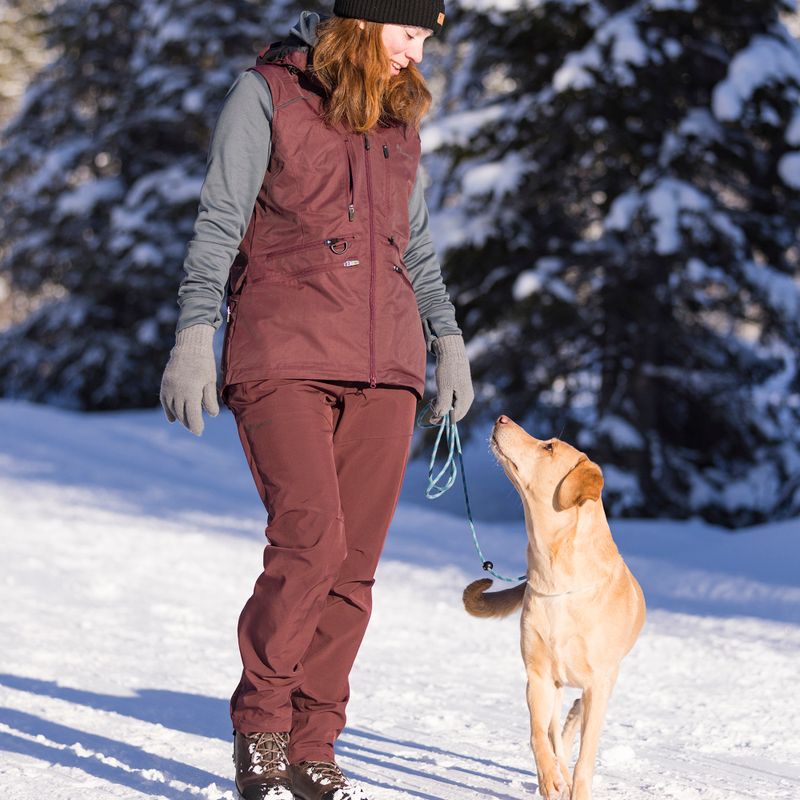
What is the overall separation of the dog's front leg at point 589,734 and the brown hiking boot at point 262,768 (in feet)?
2.61

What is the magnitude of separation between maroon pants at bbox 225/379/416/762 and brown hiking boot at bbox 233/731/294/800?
0.04 m

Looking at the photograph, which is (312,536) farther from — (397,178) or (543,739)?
(397,178)

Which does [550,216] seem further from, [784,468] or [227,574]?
[227,574]

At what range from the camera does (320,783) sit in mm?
3203

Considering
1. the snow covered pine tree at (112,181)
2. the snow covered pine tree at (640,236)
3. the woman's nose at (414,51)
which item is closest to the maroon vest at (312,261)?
the woman's nose at (414,51)

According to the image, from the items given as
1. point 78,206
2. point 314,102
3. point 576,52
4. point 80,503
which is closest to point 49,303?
point 78,206

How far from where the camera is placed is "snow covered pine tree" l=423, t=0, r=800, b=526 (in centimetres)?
1088

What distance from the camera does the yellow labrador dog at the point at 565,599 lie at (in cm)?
330

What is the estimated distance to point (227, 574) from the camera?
27.1 ft

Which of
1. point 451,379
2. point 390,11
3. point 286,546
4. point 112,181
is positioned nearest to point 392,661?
point 451,379

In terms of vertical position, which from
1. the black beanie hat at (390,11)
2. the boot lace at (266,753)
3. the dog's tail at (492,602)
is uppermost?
the black beanie hat at (390,11)

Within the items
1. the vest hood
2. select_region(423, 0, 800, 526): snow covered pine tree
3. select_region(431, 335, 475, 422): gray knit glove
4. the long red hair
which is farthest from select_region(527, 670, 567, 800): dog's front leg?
select_region(423, 0, 800, 526): snow covered pine tree

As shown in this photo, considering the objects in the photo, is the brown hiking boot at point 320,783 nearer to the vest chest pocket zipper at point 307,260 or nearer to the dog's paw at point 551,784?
the dog's paw at point 551,784

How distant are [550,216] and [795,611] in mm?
5731
